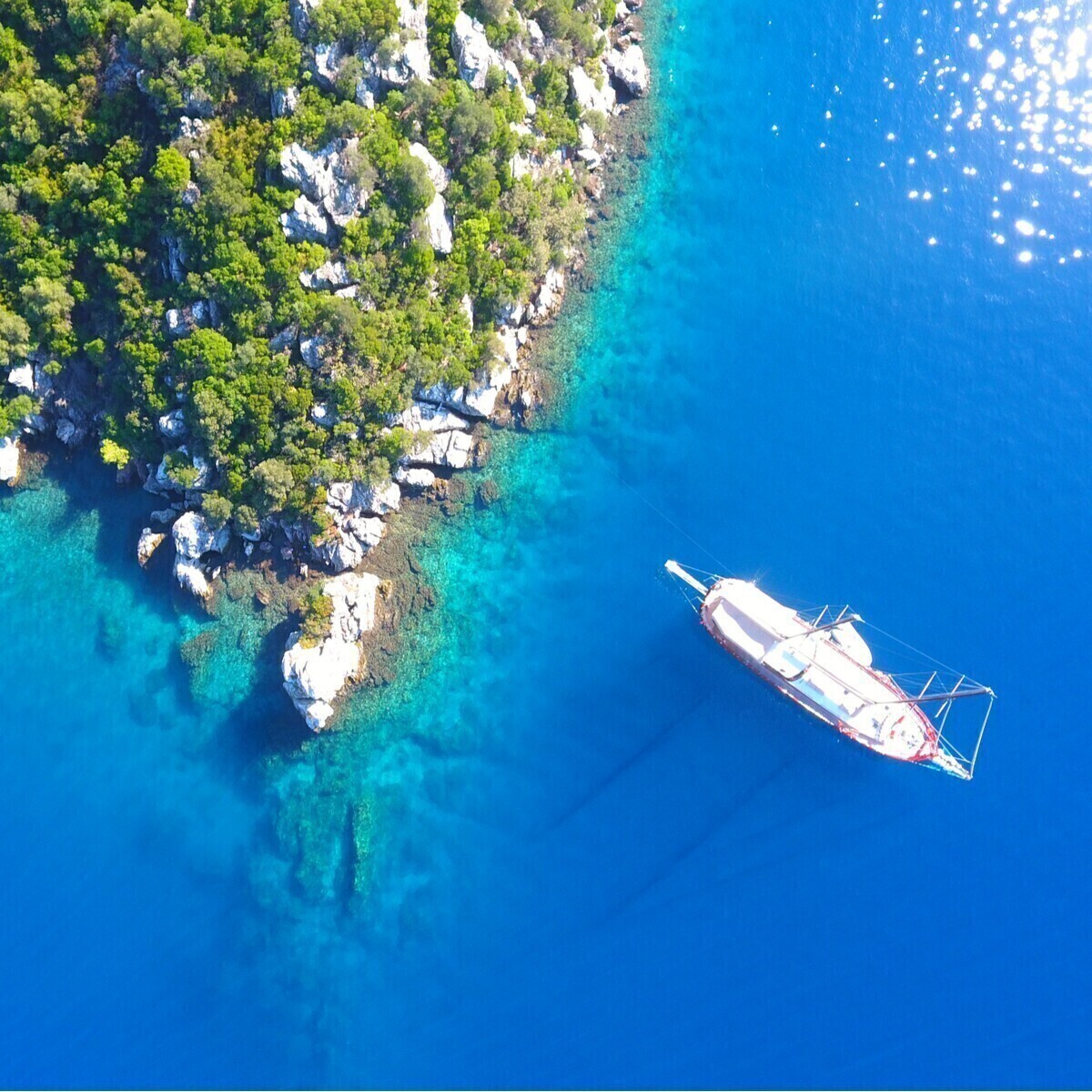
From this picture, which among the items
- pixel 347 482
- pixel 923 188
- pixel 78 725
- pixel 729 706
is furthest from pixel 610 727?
pixel 923 188

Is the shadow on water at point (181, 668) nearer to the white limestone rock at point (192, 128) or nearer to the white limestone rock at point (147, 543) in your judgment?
the white limestone rock at point (147, 543)

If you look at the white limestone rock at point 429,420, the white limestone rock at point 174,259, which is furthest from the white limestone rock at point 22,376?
the white limestone rock at point 429,420

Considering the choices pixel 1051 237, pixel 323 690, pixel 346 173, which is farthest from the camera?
pixel 1051 237

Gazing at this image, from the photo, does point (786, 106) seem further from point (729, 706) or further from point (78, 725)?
point (78, 725)

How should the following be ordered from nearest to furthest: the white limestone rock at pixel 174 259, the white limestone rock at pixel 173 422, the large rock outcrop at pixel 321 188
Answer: the large rock outcrop at pixel 321 188, the white limestone rock at pixel 174 259, the white limestone rock at pixel 173 422

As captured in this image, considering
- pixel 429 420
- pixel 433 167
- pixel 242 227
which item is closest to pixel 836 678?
pixel 429 420

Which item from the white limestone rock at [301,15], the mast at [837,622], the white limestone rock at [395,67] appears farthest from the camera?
the mast at [837,622]
